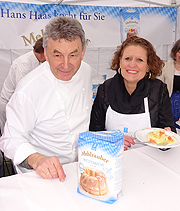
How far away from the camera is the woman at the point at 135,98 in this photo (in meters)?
1.51

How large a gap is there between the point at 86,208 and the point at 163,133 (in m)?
0.66

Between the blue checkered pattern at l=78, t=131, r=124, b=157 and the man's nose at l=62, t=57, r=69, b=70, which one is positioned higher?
the man's nose at l=62, t=57, r=69, b=70

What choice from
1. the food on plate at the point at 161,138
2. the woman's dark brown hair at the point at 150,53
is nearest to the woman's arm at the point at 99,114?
the woman's dark brown hair at the point at 150,53

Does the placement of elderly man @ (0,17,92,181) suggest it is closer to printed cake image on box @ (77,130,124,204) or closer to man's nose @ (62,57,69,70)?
man's nose @ (62,57,69,70)

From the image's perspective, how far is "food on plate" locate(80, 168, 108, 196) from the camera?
735 millimetres

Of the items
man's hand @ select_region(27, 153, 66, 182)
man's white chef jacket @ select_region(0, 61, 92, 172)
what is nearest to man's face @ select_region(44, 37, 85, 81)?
man's white chef jacket @ select_region(0, 61, 92, 172)

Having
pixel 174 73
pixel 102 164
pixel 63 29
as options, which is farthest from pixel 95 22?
pixel 102 164

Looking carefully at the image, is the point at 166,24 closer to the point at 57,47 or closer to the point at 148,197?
the point at 57,47

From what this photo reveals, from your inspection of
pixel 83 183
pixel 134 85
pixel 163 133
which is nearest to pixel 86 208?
pixel 83 183

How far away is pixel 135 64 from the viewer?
1.50m

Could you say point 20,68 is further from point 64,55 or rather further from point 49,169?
point 49,169

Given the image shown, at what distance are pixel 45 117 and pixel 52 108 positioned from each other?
60mm

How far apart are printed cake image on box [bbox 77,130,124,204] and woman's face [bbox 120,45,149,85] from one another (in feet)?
2.70

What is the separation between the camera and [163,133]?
1.22 m
